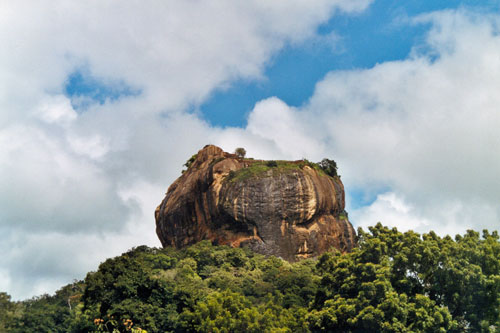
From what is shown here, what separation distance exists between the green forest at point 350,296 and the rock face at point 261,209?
13665 millimetres

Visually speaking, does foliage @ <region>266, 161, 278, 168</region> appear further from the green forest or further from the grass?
the green forest

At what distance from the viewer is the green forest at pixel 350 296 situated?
2550 centimetres

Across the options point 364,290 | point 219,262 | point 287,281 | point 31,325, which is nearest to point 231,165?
point 219,262

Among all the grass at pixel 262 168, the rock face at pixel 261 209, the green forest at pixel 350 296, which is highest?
the grass at pixel 262 168

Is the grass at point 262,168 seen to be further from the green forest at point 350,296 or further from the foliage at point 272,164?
the green forest at point 350,296

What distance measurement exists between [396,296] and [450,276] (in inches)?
112

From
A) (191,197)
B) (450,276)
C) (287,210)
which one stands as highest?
(191,197)

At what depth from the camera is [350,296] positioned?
1157 inches

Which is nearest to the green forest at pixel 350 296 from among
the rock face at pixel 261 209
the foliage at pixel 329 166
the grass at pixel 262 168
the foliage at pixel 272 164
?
the rock face at pixel 261 209

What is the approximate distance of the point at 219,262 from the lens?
4522 cm

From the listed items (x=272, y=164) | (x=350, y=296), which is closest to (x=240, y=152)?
(x=272, y=164)

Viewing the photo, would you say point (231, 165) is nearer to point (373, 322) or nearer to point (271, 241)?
point (271, 241)

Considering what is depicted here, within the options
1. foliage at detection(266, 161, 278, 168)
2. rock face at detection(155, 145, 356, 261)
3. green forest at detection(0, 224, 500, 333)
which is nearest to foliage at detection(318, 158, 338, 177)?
rock face at detection(155, 145, 356, 261)

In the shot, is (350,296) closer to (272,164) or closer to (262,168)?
(262,168)
